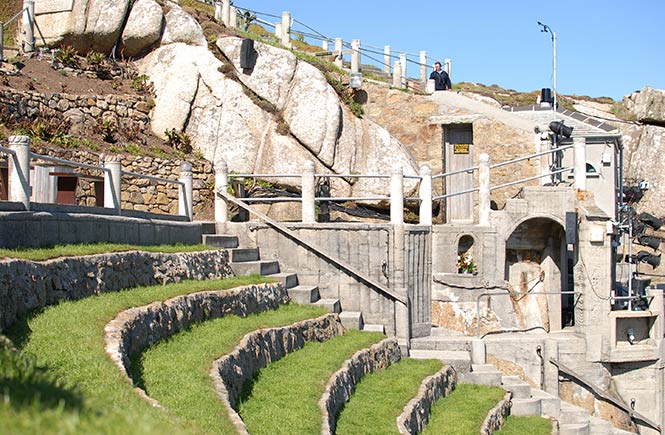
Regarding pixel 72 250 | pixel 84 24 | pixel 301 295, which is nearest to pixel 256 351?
pixel 72 250

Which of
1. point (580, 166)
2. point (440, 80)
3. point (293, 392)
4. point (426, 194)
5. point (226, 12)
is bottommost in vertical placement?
point (293, 392)

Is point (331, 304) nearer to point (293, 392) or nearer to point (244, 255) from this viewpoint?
point (244, 255)

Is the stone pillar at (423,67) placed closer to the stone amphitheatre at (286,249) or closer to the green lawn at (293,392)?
the stone amphitheatre at (286,249)

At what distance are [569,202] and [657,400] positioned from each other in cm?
453

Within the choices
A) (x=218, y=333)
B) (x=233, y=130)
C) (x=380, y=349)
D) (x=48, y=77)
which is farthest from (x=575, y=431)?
(x=48, y=77)

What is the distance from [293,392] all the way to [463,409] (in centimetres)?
435

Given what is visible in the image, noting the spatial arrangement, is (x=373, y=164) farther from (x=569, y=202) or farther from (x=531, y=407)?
(x=531, y=407)

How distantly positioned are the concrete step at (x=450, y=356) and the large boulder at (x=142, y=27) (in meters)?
12.0

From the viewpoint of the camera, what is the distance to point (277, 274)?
52.2 feet

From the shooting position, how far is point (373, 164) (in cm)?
2214

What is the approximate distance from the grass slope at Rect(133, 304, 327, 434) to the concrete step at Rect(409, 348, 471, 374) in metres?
4.35

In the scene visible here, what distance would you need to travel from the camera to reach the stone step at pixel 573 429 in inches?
567

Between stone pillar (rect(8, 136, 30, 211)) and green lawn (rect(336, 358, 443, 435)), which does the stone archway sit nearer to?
green lawn (rect(336, 358, 443, 435))

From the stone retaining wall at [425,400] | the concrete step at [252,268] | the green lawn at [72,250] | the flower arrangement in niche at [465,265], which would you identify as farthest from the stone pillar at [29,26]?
the stone retaining wall at [425,400]
